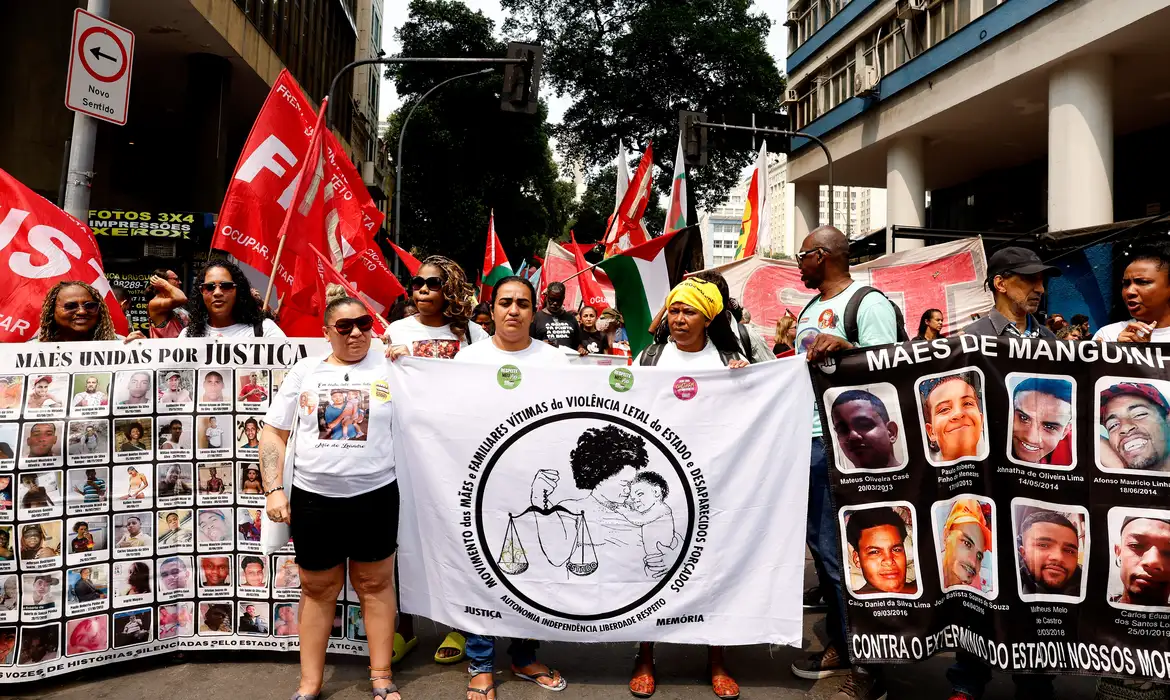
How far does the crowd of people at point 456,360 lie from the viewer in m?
3.49

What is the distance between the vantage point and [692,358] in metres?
3.95

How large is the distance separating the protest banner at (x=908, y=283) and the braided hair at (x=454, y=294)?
480cm

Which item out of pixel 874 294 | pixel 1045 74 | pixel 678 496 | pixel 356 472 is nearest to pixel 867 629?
pixel 678 496

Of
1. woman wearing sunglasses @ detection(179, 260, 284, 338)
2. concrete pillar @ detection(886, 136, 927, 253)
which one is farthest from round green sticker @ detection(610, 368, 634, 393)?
concrete pillar @ detection(886, 136, 927, 253)

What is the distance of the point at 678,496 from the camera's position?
12.5ft

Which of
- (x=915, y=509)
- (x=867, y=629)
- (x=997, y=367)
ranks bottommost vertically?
(x=867, y=629)

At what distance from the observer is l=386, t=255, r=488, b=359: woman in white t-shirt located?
432 centimetres

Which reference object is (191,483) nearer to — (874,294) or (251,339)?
(251,339)

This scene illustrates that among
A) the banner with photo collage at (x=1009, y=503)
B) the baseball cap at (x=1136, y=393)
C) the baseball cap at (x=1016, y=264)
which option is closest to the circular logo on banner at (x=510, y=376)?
the banner with photo collage at (x=1009, y=503)

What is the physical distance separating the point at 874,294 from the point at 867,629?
1.51 m

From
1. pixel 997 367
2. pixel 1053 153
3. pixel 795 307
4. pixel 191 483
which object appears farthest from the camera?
pixel 1053 153

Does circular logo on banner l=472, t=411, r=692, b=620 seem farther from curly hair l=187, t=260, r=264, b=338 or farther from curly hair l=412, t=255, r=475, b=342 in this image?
curly hair l=187, t=260, r=264, b=338

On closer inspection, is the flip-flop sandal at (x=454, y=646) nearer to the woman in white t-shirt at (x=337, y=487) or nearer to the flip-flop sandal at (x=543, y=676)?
the flip-flop sandal at (x=543, y=676)

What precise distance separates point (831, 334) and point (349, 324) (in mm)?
2126
